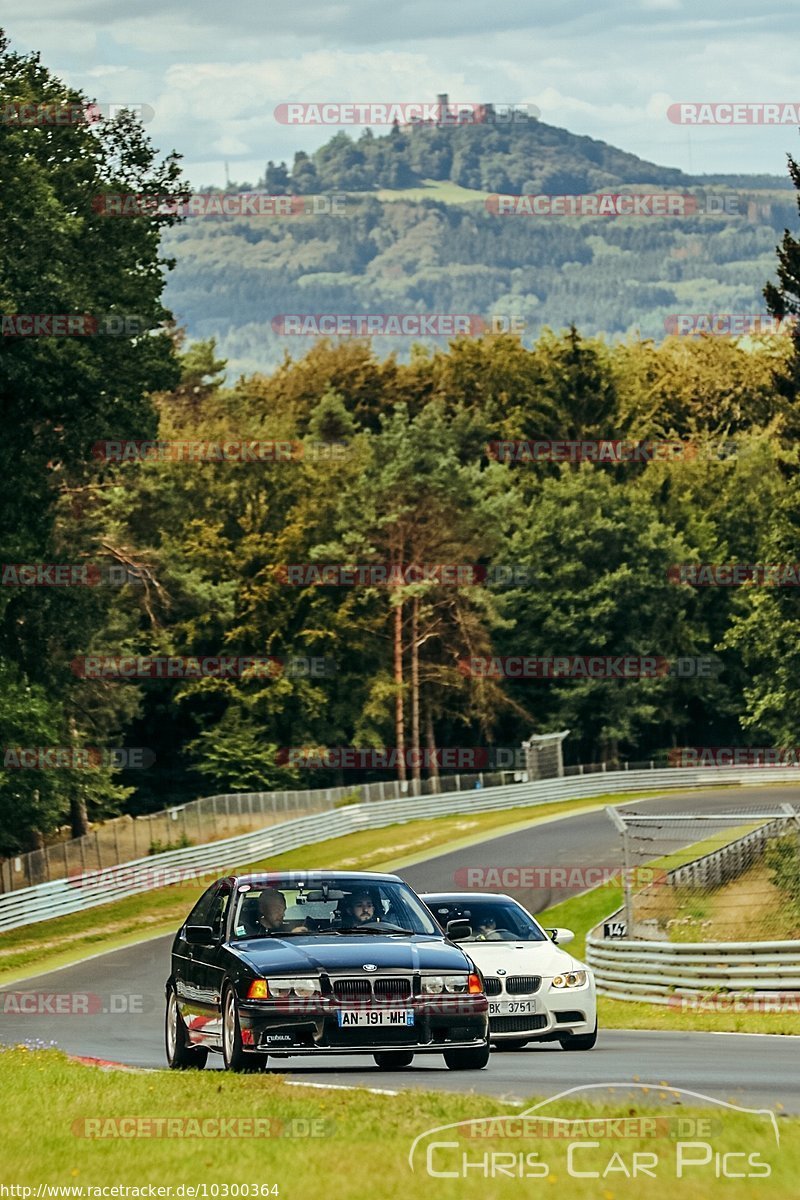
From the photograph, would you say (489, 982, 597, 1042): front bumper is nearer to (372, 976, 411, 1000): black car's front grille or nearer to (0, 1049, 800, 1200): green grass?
(372, 976, 411, 1000): black car's front grille

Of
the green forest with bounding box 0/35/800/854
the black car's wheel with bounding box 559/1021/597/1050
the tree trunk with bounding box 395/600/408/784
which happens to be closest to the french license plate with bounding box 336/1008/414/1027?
the black car's wheel with bounding box 559/1021/597/1050

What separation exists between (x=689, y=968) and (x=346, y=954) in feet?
41.8

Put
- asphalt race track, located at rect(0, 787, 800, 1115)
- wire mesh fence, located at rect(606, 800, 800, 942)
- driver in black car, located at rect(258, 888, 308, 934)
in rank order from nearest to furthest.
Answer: asphalt race track, located at rect(0, 787, 800, 1115) → driver in black car, located at rect(258, 888, 308, 934) → wire mesh fence, located at rect(606, 800, 800, 942)

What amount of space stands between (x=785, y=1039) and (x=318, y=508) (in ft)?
222

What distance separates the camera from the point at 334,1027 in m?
13.7

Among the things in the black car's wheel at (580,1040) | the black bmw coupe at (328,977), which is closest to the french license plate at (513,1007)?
the black car's wheel at (580,1040)

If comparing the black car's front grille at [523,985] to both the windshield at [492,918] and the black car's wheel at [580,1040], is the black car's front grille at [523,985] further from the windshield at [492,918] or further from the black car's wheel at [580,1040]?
the windshield at [492,918]

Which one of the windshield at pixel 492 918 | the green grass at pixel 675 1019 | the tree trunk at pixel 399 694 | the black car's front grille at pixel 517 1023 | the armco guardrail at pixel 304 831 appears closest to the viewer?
the black car's front grille at pixel 517 1023

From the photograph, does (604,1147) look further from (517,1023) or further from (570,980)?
(570,980)

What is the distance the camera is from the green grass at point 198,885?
143 feet

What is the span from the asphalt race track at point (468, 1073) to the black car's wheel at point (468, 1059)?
8 cm

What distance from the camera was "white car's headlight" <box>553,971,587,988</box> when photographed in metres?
18.1

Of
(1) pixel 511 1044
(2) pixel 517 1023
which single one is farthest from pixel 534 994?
(1) pixel 511 1044

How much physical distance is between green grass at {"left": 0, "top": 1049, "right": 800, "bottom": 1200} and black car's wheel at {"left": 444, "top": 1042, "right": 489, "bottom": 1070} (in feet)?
7.06
